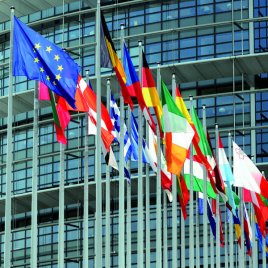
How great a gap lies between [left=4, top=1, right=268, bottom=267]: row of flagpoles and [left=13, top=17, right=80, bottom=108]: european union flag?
1.0 inches

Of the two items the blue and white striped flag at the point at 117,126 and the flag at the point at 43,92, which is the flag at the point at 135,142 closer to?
the blue and white striped flag at the point at 117,126

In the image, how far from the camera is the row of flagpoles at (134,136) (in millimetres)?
29031

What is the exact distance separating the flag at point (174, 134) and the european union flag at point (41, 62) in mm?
6556

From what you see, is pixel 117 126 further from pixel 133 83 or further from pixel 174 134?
pixel 133 83

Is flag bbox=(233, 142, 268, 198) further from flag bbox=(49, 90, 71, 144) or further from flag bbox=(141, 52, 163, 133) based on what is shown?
flag bbox=(49, 90, 71, 144)

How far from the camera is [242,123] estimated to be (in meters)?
62.5

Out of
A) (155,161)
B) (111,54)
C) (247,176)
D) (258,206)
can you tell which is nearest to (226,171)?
(258,206)

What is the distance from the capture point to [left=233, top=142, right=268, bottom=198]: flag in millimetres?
42594

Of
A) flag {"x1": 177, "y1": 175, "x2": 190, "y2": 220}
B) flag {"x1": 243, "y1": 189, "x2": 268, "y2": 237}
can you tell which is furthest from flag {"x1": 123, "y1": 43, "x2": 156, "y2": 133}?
flag {"x1": 243, "y1": 189, "x2": 268, "y2": 237}

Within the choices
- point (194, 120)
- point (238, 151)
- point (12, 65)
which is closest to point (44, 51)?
point (12, 65)

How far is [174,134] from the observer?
36156 millimetres

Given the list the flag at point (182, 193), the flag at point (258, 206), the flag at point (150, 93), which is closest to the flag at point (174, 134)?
the flag at point (150, 93)

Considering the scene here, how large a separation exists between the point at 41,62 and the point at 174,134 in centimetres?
820

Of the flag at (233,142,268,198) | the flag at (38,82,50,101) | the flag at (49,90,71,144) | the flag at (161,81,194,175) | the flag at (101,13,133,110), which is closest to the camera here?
the flag at (38,82,50,101)
